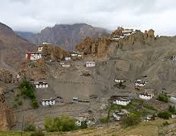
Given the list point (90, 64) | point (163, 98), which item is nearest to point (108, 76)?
point (90, 64)

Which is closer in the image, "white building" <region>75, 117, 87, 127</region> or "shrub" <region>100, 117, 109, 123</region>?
"white building" <region>75, 117, 87, 127</region>

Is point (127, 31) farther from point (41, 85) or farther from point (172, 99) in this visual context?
point (41, 85)

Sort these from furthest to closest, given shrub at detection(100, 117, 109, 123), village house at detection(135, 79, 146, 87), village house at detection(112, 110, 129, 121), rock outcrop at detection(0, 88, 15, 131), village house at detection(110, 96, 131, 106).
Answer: village house at detection(135, 79, 146, 87)
village house at detection(110, 96, 131, 106)
rock outcrop at detection(0, 88, 15, 131)
village house at detection(112, 110, 129, 121)
shrub at detection(100, 117, 109, 123)

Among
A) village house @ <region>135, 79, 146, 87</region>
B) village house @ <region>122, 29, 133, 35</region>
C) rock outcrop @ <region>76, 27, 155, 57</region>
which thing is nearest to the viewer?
village house @ <region>135, 79, 146, 87</region>

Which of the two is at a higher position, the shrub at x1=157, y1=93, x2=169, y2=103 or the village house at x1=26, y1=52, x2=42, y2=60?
the village house at x1=26, y1=52, x2=42, y2=60

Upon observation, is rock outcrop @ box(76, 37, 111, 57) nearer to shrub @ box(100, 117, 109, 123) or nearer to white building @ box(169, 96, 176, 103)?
white building @ box(169, 96, 176, 103)

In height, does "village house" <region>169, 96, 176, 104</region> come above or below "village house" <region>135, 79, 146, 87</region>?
below

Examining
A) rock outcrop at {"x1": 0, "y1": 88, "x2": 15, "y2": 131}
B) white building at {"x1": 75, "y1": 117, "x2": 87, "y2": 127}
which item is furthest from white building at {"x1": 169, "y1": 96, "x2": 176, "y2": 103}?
rock outcrop at {"x1": 0, "y1": 88, "x2": 15, "y2": 131}

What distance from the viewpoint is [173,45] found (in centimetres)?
14638

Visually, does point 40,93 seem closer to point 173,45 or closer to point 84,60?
point 84,60

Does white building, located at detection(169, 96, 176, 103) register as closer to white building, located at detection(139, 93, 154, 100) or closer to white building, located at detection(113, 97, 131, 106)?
white building, located at detection(139, 93, 154, 100)

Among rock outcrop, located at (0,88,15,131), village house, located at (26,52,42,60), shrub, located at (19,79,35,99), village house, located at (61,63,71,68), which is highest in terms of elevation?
village house, located at (26,52,42,60)

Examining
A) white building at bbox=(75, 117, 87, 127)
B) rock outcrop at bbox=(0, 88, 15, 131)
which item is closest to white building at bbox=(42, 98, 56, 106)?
rock outcrop at bbox=(0, 88, 15, 131)

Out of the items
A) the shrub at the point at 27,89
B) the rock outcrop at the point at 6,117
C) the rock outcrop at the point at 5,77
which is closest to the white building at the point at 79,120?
the rock outcrop at the point at 6,117
